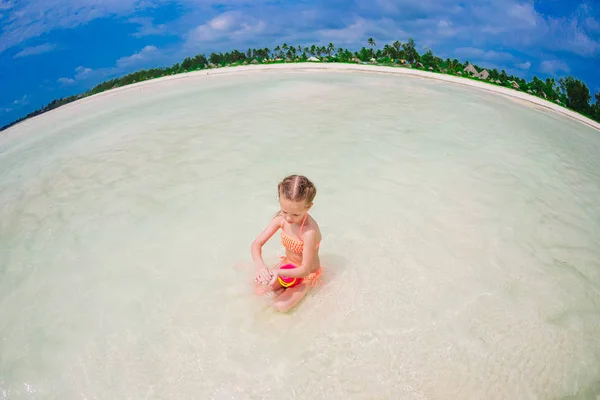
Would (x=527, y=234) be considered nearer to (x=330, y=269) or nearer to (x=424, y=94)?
(x=330, y=269)

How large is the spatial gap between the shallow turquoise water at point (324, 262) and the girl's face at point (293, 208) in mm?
894

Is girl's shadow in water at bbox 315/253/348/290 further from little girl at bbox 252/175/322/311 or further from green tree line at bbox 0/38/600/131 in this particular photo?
green tree line at bbox 0/38/600/131

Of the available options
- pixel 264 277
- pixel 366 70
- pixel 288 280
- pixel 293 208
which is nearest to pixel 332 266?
pixel 288 280

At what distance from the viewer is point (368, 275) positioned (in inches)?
135

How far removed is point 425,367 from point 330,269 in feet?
3.75

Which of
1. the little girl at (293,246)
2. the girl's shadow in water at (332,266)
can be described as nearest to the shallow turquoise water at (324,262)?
the girl's shadow in water at (332,266)

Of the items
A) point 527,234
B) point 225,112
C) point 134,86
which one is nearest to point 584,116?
point 527,234

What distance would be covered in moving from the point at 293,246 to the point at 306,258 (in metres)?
0.14

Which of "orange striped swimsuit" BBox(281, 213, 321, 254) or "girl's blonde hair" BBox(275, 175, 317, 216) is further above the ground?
"girl's blonde hair" BBox(275, 175, 317, 216)

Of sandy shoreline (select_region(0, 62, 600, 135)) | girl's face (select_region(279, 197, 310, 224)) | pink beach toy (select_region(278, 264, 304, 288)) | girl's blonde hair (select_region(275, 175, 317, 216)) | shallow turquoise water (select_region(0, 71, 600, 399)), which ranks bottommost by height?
sandy shoreline (select_region(0, 62, 600, 135))

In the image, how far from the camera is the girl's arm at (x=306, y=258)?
8.63 feet

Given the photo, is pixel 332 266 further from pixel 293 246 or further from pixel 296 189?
pixel 296 189

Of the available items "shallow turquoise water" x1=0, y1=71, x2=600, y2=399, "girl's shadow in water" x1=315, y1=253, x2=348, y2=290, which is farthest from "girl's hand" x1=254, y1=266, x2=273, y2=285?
"girl's shadow in water" x1=315, y1=253, x2=348, y2=290

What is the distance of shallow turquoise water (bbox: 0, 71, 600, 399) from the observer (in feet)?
8.63
